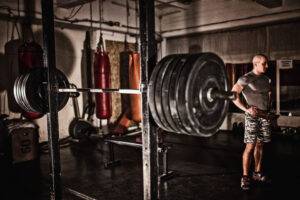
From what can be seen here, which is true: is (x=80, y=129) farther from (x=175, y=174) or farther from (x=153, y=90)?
(x=153, y=90)

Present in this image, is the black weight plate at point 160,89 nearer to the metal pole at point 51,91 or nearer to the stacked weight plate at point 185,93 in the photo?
the stacked weight plate at point 185,93

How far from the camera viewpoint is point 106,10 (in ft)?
21.7

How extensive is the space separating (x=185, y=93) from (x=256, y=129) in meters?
1.89

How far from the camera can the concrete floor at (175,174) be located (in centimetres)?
313

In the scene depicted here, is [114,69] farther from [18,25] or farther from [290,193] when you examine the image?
[290,193]

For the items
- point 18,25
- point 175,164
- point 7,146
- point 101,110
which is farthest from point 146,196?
point 18,25

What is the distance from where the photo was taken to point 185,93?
1580 millimetres

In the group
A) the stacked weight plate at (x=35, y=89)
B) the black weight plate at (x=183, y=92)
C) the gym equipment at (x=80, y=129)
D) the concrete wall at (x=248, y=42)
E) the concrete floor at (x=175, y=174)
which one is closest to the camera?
the black weight plate at (x=183, y=92)

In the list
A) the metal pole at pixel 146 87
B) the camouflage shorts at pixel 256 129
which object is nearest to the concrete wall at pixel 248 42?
the camouflage shorts at pixel 256 129

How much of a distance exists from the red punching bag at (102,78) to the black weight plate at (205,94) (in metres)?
4.12

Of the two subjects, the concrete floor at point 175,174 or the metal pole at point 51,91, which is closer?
the metal pole at point 51,91

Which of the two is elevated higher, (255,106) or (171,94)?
(171,94)

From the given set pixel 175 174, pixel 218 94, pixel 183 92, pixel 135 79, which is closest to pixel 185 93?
pixel 183 92

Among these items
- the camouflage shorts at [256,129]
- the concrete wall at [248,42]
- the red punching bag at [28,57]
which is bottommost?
the camouflage shorts at [256,129]
